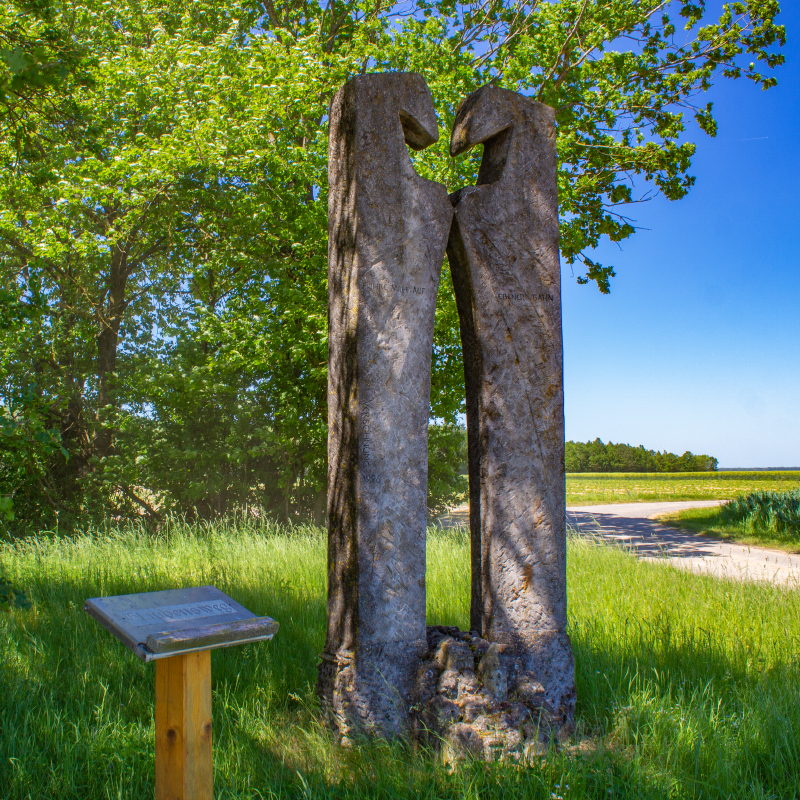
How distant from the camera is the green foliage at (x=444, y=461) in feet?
37.3

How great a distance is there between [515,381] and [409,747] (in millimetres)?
1905

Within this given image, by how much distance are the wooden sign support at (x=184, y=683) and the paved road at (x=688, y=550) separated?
16.5 feet

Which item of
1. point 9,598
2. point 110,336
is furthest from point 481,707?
point 110,336

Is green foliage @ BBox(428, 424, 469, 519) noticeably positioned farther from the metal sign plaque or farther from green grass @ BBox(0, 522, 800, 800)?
the metal sign plaque

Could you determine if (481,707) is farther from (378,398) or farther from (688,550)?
Result: (688,550)

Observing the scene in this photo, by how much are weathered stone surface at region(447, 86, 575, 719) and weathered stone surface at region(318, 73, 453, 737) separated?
0.93 feet

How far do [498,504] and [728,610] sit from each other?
2.72 m

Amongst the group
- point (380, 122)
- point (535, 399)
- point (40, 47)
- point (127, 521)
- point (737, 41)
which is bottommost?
point (127, 521)

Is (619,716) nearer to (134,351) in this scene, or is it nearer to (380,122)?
(380,122)

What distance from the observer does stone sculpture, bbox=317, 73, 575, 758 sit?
3.10 meters

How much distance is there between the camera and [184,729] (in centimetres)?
209

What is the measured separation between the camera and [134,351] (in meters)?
13.8

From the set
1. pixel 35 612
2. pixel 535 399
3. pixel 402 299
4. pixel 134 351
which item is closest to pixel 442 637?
pixel 535 399

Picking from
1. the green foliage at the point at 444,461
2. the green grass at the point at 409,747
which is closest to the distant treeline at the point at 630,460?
the green foliage at the point at 444,461
